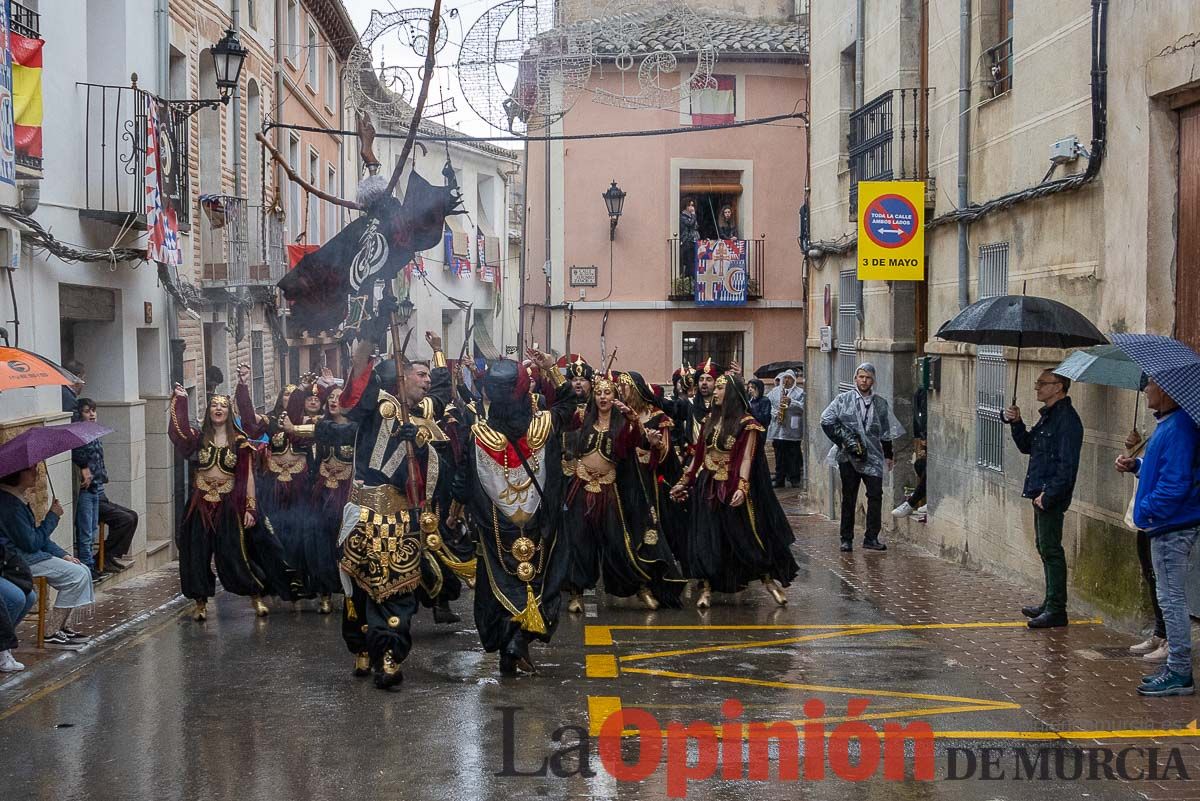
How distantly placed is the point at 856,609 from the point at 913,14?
7201mm

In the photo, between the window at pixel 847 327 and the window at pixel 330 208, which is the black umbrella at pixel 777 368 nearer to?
the window at pixel 847 327

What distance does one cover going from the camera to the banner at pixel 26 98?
35.3 ft

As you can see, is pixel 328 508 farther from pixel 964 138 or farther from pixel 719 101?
pixel 719 101

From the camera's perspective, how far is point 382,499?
329 inches

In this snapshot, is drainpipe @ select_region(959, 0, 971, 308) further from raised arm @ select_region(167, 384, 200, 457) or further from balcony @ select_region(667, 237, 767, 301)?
balcony @ select_region(667, 237, 767, 301)

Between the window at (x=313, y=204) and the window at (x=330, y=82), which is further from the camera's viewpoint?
the window at (x=330, y=82)

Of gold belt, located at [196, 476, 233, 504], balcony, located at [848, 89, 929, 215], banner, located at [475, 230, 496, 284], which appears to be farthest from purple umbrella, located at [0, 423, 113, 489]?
banner, located at [475, 230, 496, 284]

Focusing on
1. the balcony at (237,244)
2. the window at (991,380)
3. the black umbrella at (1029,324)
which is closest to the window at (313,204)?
the balcony at (237,244)

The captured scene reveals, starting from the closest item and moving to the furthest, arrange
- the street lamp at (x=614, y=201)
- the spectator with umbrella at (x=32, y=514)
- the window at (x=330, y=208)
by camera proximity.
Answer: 1. the spectator with umbrella at (x=32, y=514)
2. the street lamp at (x=614, y=201)
3. the window at (x=330, y=208)

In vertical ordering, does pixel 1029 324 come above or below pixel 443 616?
above

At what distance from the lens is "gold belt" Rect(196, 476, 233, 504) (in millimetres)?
11312

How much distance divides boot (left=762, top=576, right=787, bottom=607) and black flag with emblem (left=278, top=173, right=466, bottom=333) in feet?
A: 13.2

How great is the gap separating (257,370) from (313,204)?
6901mm

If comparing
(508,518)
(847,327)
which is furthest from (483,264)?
(508,518)
